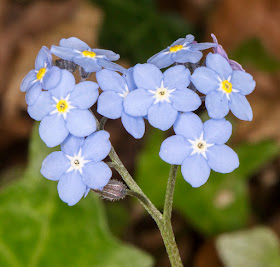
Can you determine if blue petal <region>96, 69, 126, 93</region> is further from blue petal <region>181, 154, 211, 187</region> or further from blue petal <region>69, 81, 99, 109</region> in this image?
blue petal <region>181, 154, 211, 187</region>

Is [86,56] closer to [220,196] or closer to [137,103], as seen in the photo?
[137,103]

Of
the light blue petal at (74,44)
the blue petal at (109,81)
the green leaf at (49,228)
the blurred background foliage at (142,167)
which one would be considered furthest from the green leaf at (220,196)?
the blue petal at (109,81)

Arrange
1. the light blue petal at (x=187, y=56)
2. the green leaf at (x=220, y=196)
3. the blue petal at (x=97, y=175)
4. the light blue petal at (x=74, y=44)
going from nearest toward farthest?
the blue petal at (x=97, y=175), the light blue petal at (x=187, y=56), the light blue petal at (x=74, y=44), the green leaf at (x=220, y=196)

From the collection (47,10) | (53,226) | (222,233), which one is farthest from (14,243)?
(47,10)

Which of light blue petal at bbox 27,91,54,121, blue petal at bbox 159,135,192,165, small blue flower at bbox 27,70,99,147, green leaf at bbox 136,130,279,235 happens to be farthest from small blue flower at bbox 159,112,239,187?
green leaf at bbox 136,130,279,235

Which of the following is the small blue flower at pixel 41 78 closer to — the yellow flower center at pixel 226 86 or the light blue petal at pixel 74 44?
the light blue petal at pixel 74 44

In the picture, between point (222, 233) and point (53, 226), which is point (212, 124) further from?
point (222, 233)

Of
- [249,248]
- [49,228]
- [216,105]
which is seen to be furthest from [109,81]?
[249,248]
